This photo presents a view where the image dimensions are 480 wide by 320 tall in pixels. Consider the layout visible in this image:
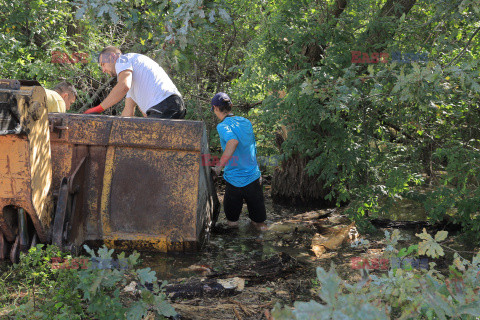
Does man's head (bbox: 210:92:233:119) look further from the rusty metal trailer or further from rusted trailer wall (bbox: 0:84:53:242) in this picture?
rusted trailer wall (bbox: 0:84:53:242)

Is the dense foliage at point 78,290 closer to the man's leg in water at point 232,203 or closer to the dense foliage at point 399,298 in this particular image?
the dense foliage at point 399,298

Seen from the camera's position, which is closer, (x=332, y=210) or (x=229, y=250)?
(x=229, y=250)

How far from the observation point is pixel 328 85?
17.3ft

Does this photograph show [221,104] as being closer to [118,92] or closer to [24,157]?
[118,92]

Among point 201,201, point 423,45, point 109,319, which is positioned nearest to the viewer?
point 109,319

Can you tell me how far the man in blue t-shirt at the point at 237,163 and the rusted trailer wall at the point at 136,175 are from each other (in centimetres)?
86

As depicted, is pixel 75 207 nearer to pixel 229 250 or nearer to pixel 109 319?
pixel 229 250

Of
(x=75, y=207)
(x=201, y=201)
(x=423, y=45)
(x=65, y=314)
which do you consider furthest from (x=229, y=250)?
(x=423, y=45)

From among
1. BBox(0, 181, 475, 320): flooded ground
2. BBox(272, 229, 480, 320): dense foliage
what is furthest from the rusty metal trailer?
BBox(272, 229, 480, 320): dense foliage

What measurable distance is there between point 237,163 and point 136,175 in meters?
1.43

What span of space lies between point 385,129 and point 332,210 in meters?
1.45

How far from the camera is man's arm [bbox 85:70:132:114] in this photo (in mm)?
5199

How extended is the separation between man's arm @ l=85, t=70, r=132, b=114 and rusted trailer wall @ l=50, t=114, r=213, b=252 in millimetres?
502

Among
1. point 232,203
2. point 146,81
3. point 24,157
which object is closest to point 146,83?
point 146,81
